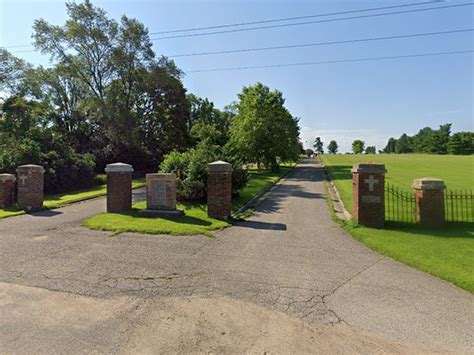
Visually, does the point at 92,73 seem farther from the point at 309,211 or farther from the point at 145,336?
the point at 145,336

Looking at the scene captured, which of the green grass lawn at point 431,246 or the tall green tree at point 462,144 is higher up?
the tall green tree at point 462,144

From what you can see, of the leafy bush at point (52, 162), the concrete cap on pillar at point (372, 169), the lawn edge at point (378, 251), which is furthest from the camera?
the leafy bush at point (52, 162)

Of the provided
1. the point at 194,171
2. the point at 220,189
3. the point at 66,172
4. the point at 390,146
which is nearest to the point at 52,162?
the point at 66,172

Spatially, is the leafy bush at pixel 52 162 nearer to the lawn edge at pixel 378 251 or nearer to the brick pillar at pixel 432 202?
the lawn edge at pixel 378 251

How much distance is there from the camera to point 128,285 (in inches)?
189

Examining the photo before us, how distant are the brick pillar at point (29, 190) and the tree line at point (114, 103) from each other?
988 centimetres

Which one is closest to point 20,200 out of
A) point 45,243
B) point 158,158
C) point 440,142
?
point 45,243

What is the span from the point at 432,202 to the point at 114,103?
90.4 ft

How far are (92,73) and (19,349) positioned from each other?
3186cm

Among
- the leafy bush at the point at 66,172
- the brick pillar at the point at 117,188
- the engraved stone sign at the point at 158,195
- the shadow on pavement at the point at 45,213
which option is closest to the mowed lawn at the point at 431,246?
the engraved stone sign at the point at 158,195

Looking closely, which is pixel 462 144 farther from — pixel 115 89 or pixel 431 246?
pixel 431 246

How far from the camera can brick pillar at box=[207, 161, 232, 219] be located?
32.1ft

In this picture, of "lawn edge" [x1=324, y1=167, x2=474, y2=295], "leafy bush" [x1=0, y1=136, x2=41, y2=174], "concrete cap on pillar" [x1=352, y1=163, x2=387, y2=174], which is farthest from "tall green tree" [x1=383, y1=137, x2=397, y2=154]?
"leafy bush" [x1=0, y1=136, x2=41, y2=174]

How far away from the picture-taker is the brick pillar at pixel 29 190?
11.6m
